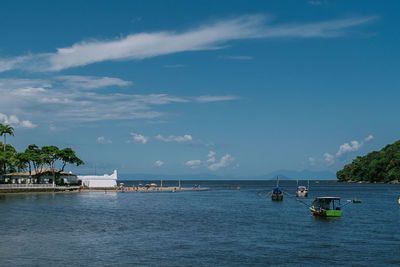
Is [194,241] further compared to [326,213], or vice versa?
[326,213]

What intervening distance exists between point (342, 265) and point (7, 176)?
136 m

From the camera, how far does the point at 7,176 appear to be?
5866 inches

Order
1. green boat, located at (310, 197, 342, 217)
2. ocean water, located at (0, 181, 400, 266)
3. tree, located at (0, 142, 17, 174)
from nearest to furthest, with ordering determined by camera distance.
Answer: ocean water, located at (0, 181, 400, 266) → green boat, located at (310, 197, 342, 217) → tree, located at (0, 142, 17, 174)

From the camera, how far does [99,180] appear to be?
6619 inches

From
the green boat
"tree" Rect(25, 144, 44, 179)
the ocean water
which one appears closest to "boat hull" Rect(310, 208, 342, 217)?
the green boat

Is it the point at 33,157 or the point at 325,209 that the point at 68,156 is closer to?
the point at 33,157

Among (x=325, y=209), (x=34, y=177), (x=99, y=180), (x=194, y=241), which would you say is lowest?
(x=194, y=241)

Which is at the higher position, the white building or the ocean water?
the white building

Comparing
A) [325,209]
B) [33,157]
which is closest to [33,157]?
[33,157]

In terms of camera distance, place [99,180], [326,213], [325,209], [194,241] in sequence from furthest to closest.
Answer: [99,180] → [325,209] → [326,213] → [194,241]

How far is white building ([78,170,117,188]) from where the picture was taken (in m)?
165

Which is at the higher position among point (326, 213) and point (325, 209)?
point (325, 209)

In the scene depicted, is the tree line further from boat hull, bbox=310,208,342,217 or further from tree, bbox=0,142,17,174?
boat hull, bbox=310,208,342,217

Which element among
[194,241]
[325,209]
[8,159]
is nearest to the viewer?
[194,241]
